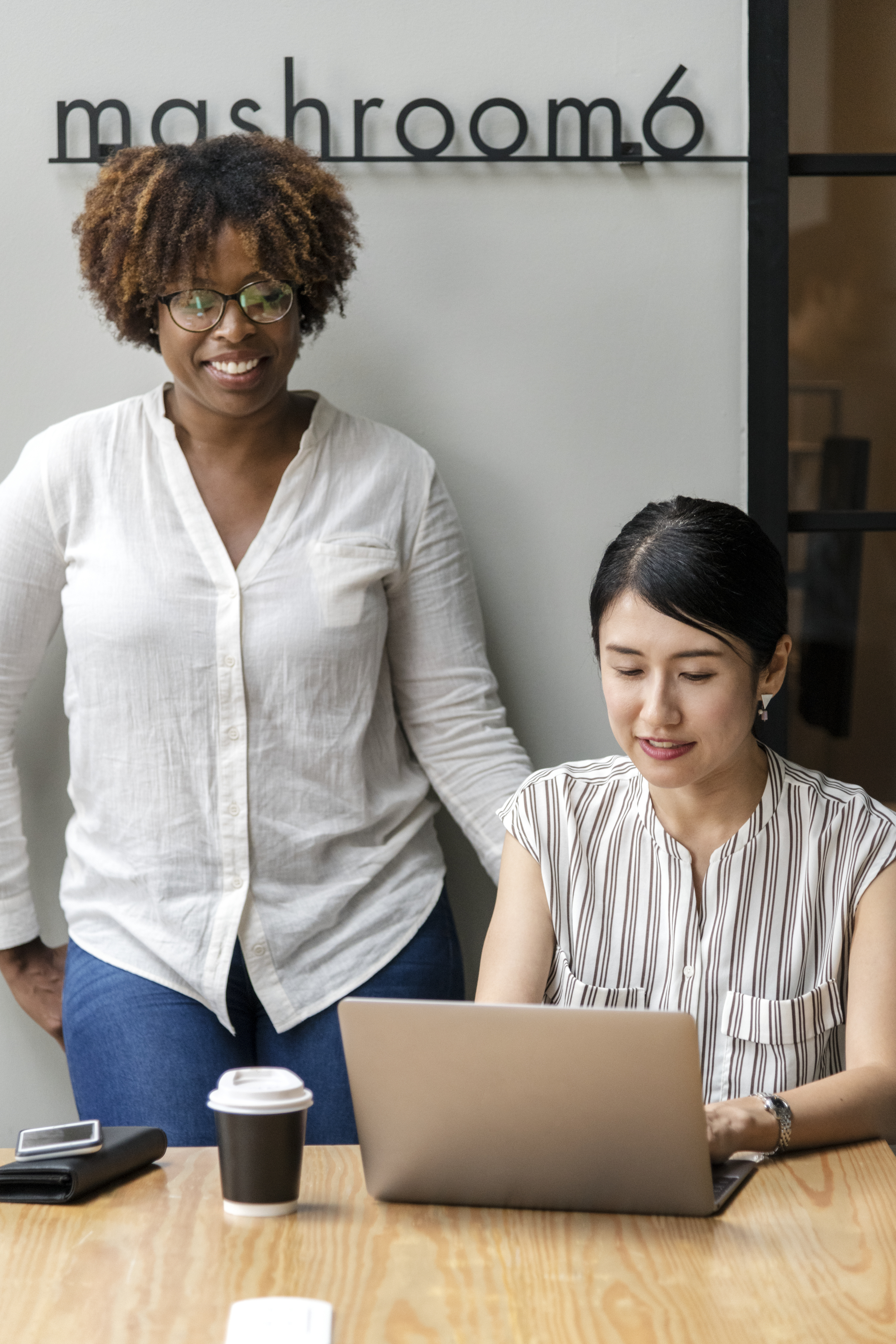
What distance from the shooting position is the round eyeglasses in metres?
1.98

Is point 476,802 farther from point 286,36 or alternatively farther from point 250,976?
point 286,36

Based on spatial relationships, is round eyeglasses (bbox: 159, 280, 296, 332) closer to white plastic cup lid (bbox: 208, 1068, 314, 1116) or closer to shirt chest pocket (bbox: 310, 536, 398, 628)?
shirt chest pocket (bbox: 310, 536, 398, 628)

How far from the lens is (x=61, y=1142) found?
4.15ft

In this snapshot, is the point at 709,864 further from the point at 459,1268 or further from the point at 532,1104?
the point at 459,1268

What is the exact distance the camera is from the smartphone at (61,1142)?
4.11 ft

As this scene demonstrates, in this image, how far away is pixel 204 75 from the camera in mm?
2256

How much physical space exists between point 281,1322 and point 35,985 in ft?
4.66

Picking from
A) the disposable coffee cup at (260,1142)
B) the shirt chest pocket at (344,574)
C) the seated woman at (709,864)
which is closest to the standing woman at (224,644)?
the shirt chest pocket at (344,574)

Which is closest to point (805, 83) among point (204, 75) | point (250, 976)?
point (204, 75)

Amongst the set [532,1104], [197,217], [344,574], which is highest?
[197,217]

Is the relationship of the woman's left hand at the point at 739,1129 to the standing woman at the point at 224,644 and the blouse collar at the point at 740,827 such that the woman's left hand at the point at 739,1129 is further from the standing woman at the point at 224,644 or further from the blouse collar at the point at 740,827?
the standing woman at the point at 224,644

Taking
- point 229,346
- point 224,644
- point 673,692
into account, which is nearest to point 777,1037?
point 673,692

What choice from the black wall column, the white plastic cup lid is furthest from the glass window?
the white plastic cup lid

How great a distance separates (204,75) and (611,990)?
1594 mm
